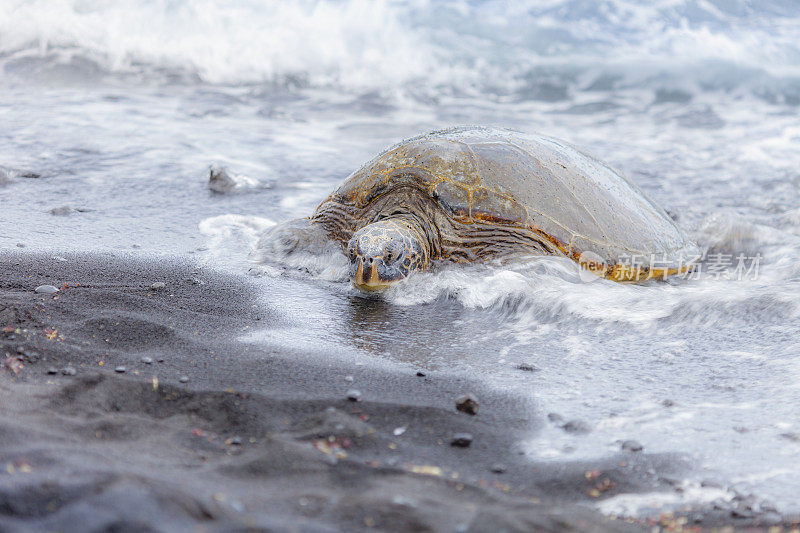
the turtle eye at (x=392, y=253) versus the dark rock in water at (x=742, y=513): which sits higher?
the turtle eye at (x=392, y=253)

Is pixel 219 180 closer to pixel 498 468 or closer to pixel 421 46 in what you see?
pixel 498 468

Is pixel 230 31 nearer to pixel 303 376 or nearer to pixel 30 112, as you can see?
pixel 30 112

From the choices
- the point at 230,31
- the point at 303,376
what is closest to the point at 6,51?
the point at 230,31

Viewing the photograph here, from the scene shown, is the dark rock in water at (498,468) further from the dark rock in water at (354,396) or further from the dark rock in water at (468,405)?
the dark rock in water at (354,396)

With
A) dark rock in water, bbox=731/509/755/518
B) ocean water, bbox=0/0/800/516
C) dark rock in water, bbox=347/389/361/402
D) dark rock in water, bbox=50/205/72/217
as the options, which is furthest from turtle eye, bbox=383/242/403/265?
dark rock in water, bbox=50/205/72/217

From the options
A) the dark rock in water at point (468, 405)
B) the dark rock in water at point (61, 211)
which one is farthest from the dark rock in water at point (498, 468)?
the dark rock in water at point (61, 211)

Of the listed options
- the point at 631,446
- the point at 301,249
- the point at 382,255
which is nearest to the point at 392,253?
the point at 382,255


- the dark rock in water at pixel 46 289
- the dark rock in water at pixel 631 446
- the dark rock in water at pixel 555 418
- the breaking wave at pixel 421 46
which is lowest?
the dark rock in water at pixel 555 418
